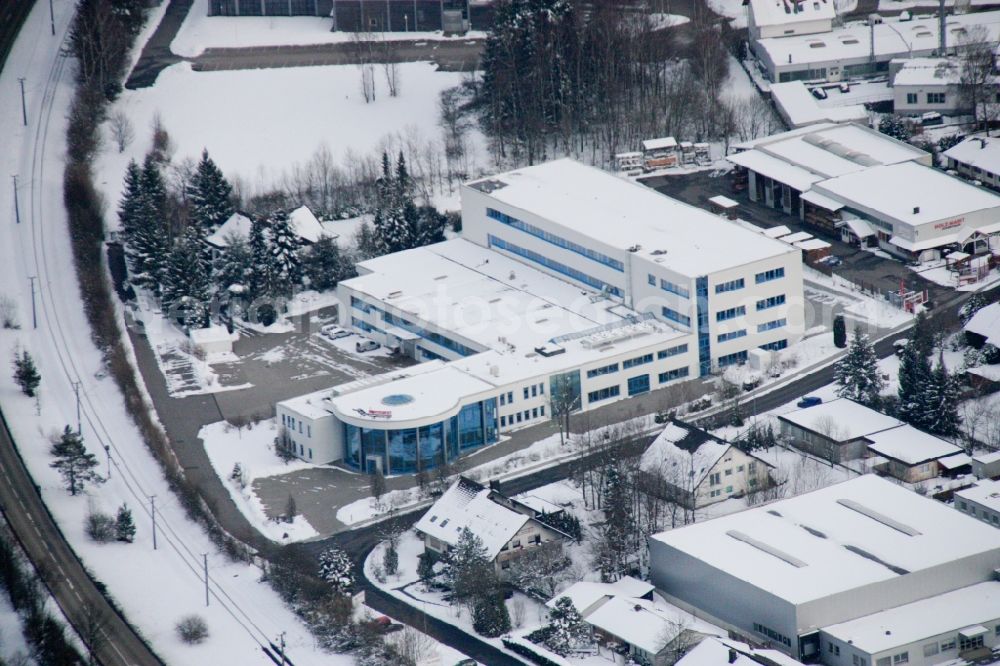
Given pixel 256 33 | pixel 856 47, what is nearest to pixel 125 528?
pixel 256 33

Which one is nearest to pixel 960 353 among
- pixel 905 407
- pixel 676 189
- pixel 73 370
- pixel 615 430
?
pixel 905 407

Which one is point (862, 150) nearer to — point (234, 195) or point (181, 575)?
point (234, 195)

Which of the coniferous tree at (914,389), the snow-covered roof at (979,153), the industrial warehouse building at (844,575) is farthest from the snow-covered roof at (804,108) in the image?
the industrial warehouse building at (844,575)

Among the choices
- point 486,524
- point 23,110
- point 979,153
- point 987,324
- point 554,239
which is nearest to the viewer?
point 486,524

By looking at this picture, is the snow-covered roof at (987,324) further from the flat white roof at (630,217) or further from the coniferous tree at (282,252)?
the coniferous tree at (282,252)

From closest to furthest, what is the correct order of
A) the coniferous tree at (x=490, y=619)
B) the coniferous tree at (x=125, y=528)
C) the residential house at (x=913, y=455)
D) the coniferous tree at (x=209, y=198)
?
1. the coniferous tree at (x=490, y=619)
2. the coniferous tree at (x=125, y=528)
3. the residential house at (x=913, y=455)
4. the coniferous tree at (x=209, y=198)

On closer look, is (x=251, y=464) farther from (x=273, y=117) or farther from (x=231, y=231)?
(x=273, y=117)

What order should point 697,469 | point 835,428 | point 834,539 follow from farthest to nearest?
point 835,428, point 697,469, point 834,539

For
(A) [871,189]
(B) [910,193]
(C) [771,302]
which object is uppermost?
(A) [871,189]
